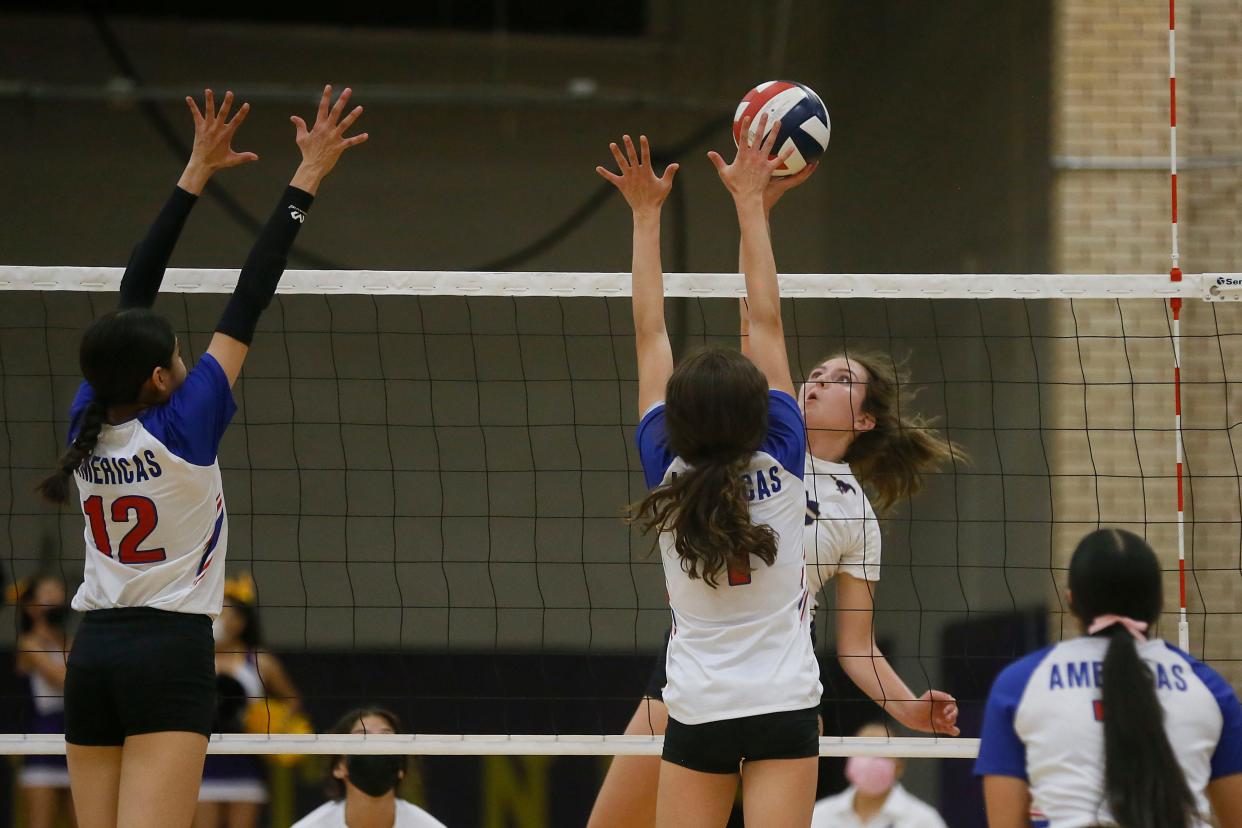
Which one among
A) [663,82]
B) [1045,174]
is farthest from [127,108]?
[1045,174]

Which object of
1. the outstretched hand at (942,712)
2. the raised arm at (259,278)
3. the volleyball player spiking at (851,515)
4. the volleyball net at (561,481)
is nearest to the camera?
the raised arm at (259,278)

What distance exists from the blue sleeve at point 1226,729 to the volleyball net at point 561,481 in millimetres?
4881

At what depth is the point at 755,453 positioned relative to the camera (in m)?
3.15

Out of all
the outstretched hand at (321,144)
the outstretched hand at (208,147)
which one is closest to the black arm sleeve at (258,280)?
the outstretched hand at (321,144)

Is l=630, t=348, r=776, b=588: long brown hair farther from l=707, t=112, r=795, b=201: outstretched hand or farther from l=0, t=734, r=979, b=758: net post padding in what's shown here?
l=0, t=734, r=979, b=758: net post padding

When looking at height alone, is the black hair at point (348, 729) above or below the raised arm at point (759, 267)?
below

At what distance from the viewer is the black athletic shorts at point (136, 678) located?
3258 mm

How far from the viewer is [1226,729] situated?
8.97ft

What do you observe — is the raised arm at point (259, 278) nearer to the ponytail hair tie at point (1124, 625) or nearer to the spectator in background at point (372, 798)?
the ponytail hair tie at point (1124, 625)

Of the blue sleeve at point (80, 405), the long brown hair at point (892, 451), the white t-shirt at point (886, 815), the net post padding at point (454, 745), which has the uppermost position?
the blue sleeve at point (80, 405)

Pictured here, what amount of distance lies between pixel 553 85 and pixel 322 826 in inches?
247

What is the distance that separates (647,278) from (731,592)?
0.80 meters

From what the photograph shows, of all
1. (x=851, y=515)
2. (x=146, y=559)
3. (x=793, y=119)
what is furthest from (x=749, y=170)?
(x=146, y=559)

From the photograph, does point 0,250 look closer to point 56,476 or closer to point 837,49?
point 837,49
